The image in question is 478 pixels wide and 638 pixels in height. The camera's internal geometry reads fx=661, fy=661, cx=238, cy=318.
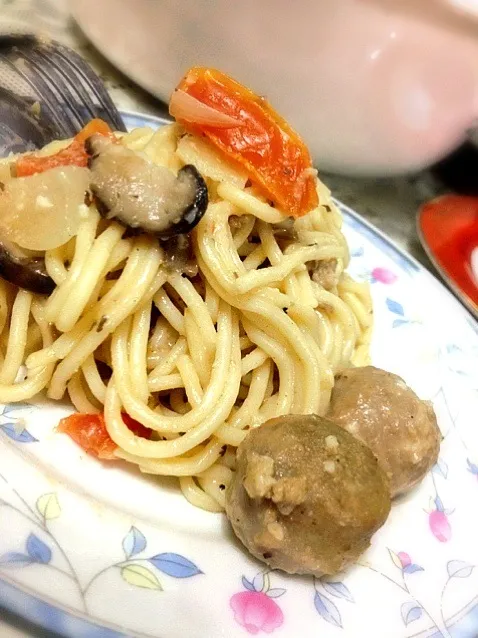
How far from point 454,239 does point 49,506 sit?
9.73 feet

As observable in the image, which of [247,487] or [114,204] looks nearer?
[247,487]

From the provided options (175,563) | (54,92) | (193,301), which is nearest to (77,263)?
(193,301)

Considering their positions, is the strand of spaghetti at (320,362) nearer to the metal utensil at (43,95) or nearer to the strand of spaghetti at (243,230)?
the strand of spaghetti at (243,230)

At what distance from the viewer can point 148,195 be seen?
2205mm

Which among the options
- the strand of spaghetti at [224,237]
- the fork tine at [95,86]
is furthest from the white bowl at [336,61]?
the strand of spaghetti at [224,237]

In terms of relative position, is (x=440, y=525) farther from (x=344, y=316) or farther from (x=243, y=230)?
(x=243, y=230)

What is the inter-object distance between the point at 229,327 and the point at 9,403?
813 millimetres

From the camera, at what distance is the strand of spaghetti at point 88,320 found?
2.25 metres

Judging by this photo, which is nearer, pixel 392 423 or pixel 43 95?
pixel 392 423

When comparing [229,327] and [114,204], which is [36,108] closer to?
[114,204]

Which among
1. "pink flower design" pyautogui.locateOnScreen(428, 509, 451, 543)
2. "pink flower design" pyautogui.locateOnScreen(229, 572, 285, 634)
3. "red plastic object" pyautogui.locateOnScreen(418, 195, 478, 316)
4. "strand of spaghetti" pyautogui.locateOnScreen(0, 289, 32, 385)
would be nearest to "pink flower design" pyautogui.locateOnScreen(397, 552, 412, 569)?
"pink flower design" pyautogui.locateOnScreen(428, 509, 451, 543)

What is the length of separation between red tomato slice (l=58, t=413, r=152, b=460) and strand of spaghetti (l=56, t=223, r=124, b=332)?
1.04 feet

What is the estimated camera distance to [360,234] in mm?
3609

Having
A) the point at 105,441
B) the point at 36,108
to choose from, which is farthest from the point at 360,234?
the point at 105,441
